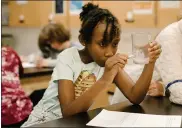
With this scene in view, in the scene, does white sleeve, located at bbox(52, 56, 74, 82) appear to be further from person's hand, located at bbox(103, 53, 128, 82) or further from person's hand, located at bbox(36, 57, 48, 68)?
person's hand, located at bbox(36, 57, 48, 68)

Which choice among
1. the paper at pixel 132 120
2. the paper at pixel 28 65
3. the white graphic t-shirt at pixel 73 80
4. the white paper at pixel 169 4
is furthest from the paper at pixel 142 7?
the paper at pixel 132 120

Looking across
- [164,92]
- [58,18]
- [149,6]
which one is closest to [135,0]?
[149,6]

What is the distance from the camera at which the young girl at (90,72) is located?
1256 millimetres

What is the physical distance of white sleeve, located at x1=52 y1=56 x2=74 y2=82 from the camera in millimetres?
1367

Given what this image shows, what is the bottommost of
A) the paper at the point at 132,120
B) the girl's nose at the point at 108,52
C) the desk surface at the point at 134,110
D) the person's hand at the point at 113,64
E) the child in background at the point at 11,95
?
the child in background at the point at 11,95

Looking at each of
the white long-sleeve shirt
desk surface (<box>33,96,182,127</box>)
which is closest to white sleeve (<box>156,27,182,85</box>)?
the white long-sleeve shirt

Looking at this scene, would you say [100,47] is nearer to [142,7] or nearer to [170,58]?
[170,58]

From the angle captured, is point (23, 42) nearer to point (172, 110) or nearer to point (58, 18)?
point (58, 18)

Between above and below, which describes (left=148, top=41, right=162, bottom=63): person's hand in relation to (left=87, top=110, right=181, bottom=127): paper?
above

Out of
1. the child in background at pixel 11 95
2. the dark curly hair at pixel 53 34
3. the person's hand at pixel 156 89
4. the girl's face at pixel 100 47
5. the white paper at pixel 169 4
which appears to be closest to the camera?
the girl's face at pixel 100 47

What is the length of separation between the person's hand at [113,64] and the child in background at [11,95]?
1.26 m

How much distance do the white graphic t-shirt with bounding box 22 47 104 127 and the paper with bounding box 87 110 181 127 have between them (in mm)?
294

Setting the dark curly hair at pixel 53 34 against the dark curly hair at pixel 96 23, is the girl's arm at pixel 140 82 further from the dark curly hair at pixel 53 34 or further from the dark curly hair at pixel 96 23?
the dark curly hair at pixel 53 34

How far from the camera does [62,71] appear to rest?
1.39 meters
